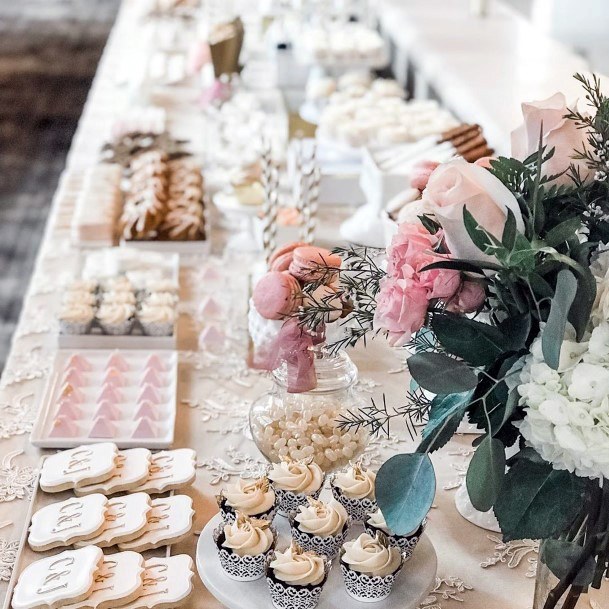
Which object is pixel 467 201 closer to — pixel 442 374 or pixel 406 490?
pixel 442 374

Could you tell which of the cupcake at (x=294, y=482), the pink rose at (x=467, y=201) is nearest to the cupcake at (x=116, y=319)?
the cupcake at (x=294, y=482)

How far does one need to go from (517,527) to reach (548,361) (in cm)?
16

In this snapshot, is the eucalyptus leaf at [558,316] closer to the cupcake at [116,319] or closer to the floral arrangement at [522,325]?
the floral arrangement at [522,325]

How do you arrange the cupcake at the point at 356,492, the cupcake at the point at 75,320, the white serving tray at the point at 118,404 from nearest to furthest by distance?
1. the cupcake at the point at 356,492
2. the white serving tray at the point at 118,404
3. the cupcake at the point at 75,320

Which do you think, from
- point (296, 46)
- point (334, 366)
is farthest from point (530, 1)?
point (334, 366)

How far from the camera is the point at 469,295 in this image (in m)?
0.82

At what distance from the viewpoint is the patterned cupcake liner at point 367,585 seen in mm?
1003

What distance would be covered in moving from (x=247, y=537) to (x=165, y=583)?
11 centimetres

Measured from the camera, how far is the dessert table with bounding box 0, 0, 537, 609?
113cm

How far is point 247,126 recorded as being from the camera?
2.64 m

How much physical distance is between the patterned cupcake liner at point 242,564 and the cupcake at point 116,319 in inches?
25.4

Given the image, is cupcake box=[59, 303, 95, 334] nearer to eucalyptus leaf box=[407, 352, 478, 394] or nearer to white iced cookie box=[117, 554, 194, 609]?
white iced cookie box=[117, 554, 194, 609]

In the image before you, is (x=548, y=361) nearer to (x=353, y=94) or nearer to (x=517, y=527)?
(x=517, y=527)

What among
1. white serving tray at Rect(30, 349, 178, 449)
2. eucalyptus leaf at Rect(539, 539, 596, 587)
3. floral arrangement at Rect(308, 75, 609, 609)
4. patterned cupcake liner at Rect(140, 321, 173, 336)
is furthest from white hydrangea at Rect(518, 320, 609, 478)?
patterned cupcake liner at Rect(140, 321, 173, 336)
